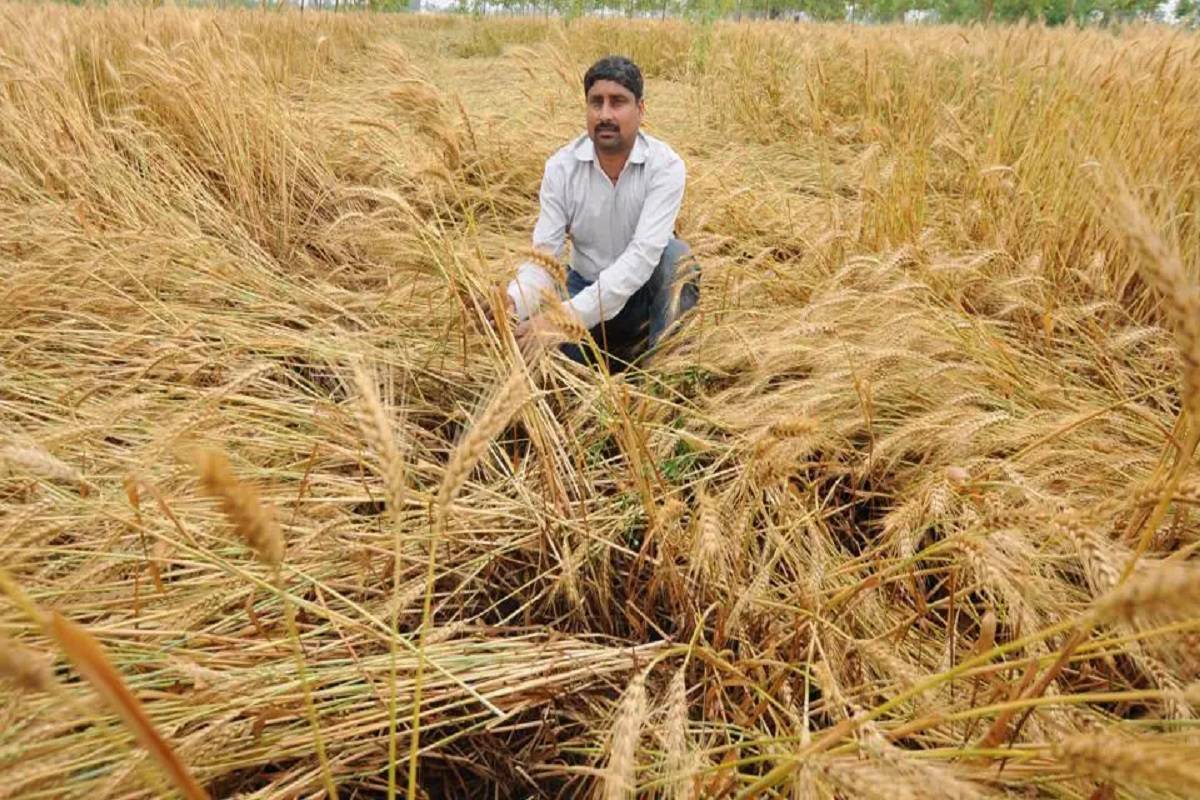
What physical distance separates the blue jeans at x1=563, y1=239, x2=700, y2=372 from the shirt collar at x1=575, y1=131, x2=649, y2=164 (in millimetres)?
289

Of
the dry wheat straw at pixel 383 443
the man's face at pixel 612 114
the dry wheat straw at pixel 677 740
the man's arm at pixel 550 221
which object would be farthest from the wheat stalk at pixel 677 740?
the man's face at pixel 612 114

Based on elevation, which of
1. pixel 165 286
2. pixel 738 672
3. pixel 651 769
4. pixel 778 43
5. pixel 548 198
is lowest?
pixel 651 769

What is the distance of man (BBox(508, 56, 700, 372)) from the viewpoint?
210 cm

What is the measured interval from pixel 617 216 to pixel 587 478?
1224 mm

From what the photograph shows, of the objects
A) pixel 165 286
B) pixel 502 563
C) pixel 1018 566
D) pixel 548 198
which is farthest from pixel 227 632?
pixel 548 198

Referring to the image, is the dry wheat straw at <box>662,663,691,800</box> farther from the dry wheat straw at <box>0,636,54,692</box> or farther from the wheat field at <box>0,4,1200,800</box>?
the dry wheat straw at <box>0,636,54,692</box>

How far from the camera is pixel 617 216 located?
2.33 m

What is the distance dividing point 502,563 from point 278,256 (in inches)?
75.3

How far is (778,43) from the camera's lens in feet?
17.4

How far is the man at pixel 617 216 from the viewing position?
82.7 inches

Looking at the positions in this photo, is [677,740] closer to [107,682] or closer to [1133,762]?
[1133,762]

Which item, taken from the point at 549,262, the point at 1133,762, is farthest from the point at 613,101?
the point at 1133,762

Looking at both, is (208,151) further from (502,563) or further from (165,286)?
(502,563)

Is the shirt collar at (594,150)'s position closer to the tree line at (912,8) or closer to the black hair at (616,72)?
the black hair at (616,72)
